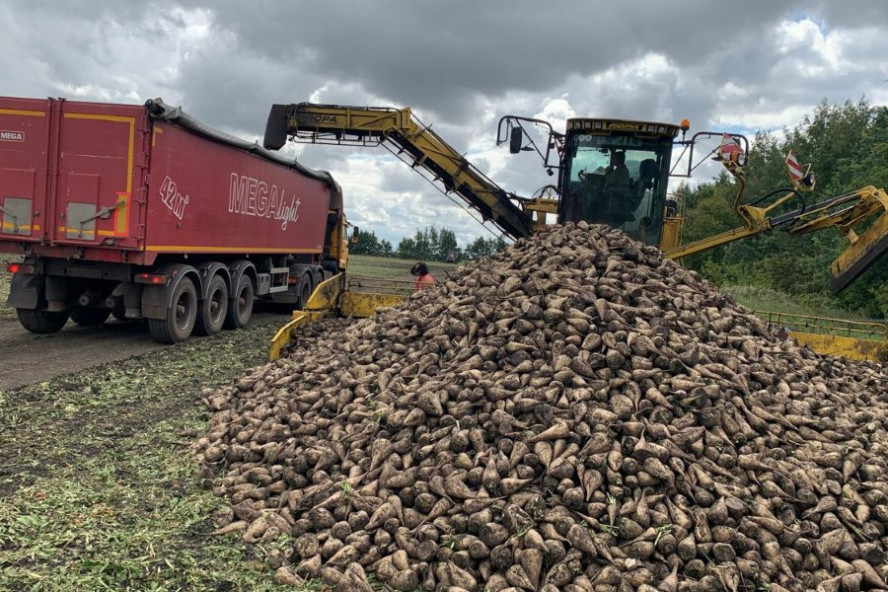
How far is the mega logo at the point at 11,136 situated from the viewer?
894 cm

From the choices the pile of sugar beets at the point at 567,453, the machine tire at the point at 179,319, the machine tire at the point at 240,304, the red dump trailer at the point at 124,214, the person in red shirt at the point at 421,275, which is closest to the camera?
the pile of sugar beets at the point at 567,453

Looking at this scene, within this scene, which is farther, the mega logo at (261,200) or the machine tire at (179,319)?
the mega logo at (261,200)

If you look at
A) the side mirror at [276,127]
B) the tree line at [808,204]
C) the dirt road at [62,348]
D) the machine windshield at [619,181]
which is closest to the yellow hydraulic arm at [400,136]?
the side mirror at [276,127]

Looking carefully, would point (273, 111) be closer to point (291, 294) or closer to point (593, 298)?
point (291, 294)

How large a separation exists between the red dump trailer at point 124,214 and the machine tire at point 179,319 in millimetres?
18

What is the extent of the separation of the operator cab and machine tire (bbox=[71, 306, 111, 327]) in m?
8.15

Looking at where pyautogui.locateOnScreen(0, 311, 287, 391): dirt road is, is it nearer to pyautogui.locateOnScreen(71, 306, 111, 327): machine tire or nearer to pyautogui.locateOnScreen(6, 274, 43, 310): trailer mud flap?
pyautogui.locateOnScreen(71, 306, 111, 327): machine tire

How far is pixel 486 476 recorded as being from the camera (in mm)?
4137

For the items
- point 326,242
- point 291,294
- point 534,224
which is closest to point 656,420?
point 534,224

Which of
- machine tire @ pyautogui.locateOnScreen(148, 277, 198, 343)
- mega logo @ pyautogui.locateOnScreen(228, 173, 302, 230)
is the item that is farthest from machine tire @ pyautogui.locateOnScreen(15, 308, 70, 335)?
mega logo @ pyautogui.locateOnScreen(228, 173, 302, 230)

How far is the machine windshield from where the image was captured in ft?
34.3

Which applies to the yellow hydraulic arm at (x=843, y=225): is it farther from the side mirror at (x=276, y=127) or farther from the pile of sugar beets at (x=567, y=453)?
the side mirror at (x=276, y=127)

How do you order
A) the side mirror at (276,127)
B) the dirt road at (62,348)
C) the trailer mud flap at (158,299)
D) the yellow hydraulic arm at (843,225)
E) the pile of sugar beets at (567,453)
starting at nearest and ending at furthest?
the pile of sugar beets at (567,453), the dirt road at (62,348), the yellow hydraulic arm at (843,225), the trailer mud flap at (158,299), the side mirror at (276,127)

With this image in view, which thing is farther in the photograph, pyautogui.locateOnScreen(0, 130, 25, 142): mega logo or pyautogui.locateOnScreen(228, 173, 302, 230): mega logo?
pyautogui.locateOnScreen(228, 173, 302, 230): mega logo
